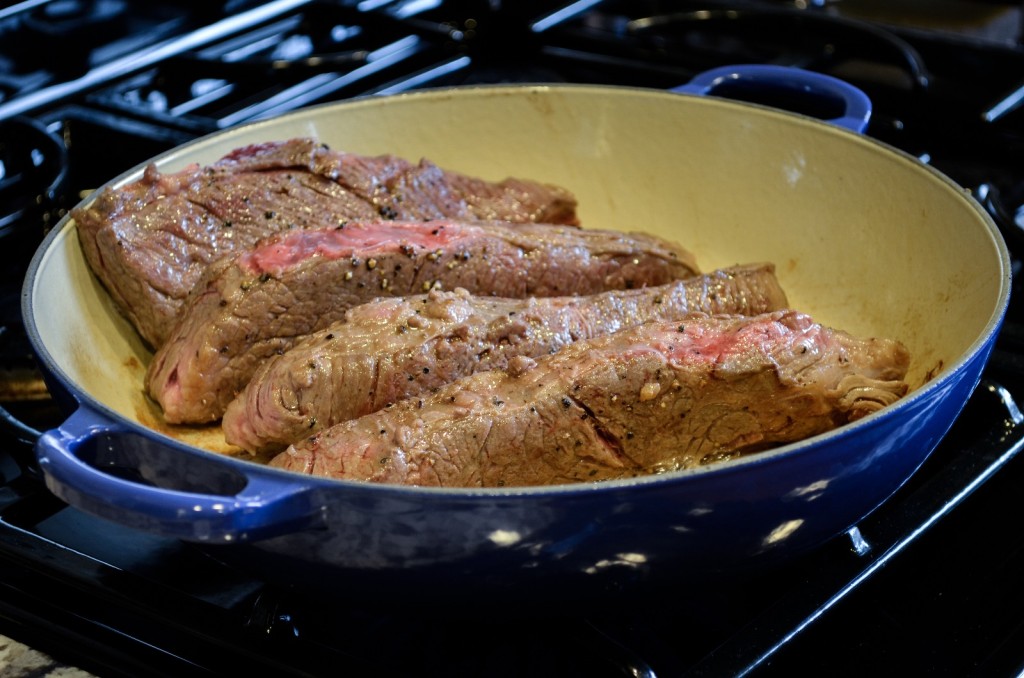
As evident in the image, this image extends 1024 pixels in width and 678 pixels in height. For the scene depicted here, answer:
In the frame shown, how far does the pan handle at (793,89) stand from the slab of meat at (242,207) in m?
0.33

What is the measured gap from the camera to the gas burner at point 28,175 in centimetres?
176

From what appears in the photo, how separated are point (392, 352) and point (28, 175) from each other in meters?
0.99

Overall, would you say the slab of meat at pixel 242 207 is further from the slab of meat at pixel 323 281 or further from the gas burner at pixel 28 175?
the gas burner at pixel 28 175

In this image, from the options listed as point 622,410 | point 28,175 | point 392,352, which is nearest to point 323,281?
point 392,352

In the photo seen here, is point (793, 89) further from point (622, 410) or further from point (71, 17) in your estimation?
point (71, 17)

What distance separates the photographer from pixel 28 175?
1.88 m

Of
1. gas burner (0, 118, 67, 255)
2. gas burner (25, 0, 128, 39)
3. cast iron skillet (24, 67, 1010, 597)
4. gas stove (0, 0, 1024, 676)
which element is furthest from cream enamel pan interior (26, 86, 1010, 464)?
gas burner (25, 0, 128, 39)

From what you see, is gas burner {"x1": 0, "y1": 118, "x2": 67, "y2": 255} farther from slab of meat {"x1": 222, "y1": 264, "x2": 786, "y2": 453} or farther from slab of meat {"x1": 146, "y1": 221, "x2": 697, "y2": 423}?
slab of meat {"x1": 222, "y1": 264, "x2": 786, "y2": 453}

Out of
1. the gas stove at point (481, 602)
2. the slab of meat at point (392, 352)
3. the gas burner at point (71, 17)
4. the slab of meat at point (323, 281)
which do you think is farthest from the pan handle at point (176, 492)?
the gas burner at point (71, 17)

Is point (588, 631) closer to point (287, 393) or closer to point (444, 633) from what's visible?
point (444, 633)

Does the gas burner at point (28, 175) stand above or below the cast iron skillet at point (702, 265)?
above

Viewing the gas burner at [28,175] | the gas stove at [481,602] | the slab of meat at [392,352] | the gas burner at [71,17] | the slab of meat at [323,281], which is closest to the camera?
the gas stove at [481,602]

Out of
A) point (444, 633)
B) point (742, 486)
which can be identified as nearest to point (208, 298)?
point (444, 633)

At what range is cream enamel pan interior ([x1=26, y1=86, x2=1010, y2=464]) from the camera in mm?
1358
